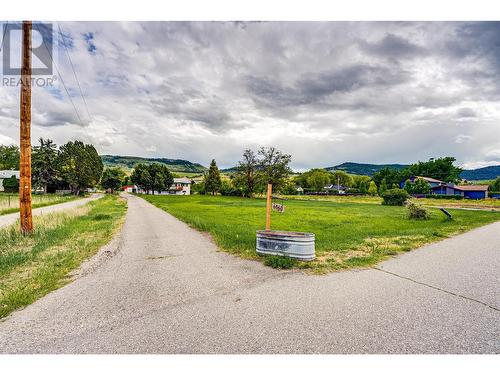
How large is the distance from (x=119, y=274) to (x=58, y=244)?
15.6 feet

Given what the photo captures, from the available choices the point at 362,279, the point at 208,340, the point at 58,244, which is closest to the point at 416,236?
the point at 362,279

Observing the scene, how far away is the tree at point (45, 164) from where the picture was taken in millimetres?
55156

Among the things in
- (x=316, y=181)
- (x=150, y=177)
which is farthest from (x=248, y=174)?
(x=316, y=181)

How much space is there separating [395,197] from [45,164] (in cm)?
6669

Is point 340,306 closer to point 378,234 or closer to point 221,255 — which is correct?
point 221,255

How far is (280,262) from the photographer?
6.12m

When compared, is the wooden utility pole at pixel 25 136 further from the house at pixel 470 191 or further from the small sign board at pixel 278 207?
the house at pixel 470 191

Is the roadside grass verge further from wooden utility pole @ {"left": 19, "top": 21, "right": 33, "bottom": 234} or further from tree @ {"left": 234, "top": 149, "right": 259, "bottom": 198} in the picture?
tree @ {"left": 234, "top": 149, "right": 259, "bottom": 198}

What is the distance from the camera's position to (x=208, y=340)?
10.1ft

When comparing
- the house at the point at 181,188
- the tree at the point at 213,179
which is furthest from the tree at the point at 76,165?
the house at the point at 181,188

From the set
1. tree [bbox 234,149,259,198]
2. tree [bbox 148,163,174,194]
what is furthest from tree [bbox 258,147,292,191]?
tree [bbox 148,163,174,194]

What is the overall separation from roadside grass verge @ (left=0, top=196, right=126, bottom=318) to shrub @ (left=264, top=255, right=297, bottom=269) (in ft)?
14.2

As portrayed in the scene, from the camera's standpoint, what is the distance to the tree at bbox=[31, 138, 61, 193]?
55.2 m

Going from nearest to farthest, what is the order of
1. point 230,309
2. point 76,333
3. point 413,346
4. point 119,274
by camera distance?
point 413,346 < point 76,333 < point 230,309 < point 119,274
